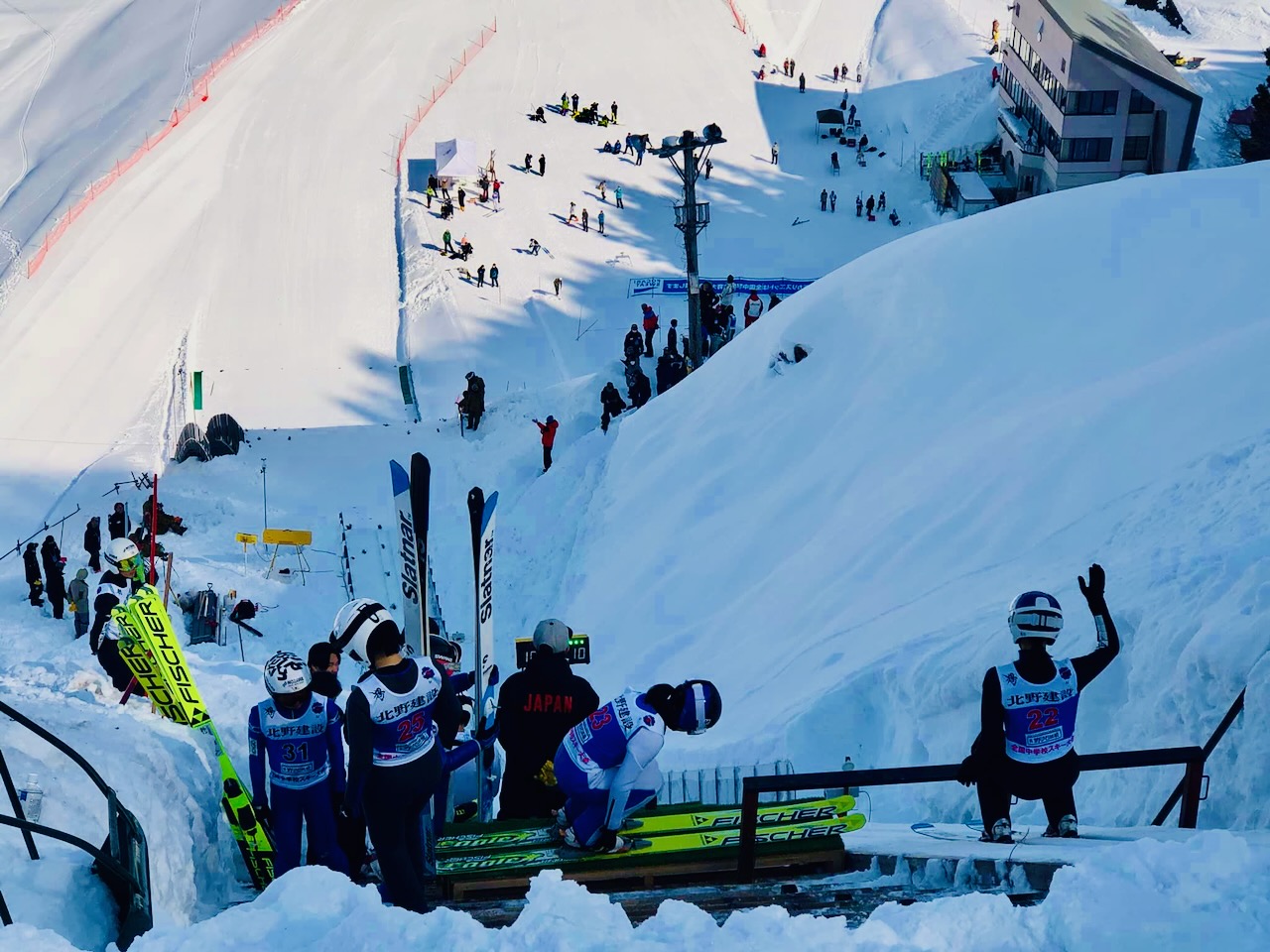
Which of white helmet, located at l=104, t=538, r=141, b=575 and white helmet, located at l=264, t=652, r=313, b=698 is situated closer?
white helmet, located at l=264, t=652, r=313, b=698

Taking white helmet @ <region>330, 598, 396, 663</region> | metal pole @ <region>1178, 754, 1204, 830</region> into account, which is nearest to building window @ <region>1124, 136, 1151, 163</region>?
metal pole @ <region>1178, 754, 1204, 830</region>

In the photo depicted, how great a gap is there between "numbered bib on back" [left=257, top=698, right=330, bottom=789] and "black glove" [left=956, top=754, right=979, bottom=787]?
3213 millimetres

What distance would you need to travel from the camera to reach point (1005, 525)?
12.0 m

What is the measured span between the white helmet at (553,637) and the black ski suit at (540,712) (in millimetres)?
52

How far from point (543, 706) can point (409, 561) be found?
2.46 meters

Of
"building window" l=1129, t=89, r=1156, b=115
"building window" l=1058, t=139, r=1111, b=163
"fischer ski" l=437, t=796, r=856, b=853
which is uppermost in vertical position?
"building window" l=1129, t=89, r=1156, b=115

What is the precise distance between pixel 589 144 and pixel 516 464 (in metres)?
22.6

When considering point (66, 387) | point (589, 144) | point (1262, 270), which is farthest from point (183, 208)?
point (1262, 270)

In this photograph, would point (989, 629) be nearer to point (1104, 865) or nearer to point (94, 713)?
point (1104, 865)

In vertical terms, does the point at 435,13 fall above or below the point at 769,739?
above

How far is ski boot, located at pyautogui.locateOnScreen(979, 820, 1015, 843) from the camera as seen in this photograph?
6.43 meters

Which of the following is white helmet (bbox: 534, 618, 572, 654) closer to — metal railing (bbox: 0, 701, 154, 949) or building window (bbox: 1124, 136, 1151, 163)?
metal railing (bbox: 0, 701, 154, 949)

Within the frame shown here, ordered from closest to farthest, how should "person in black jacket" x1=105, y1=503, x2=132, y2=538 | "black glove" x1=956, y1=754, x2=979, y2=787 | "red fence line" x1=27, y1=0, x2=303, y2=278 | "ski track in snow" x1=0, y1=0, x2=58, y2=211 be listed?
"black glove" x1=956, y1=754, x2=979, y2=787 < "person in black jacket" x1=105, y1=503, x2=132, y2=538 < "red fence line" x1=27, y1=0, x2=303, y2=278 < "ski track in snow" x1=0, y1=0, x2=58, y2=211

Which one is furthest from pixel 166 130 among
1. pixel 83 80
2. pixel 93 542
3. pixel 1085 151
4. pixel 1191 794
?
pixel 1191 794
